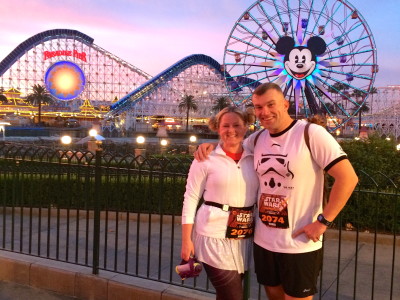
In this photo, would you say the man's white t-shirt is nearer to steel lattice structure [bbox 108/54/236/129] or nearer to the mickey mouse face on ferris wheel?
the mickey mouse face on ferris wheel

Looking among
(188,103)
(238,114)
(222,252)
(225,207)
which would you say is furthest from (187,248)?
(188,103)

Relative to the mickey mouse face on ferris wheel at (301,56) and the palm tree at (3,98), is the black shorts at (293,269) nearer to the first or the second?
the mickey mouse face on ferris wheel at (301,56)

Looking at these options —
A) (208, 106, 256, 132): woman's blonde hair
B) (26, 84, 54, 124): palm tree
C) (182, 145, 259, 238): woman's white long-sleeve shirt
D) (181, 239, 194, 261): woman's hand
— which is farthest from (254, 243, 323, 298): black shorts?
(26, 84, 54, 124): palm tree

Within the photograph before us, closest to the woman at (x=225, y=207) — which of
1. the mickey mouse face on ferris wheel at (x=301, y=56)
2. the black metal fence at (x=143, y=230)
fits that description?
the black metal fence at (x=143, y=230)

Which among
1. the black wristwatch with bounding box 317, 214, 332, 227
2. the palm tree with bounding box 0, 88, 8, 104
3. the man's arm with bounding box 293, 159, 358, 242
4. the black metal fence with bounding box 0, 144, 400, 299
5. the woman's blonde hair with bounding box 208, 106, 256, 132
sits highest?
the palm tree with bounding box 0, 88, 8, 104

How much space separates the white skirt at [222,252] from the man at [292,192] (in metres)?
0.14

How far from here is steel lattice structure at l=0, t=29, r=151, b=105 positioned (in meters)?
52.1

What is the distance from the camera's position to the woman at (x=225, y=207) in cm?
268

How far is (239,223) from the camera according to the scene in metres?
2.70

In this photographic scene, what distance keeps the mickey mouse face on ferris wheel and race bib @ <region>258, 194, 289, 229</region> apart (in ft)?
56.9

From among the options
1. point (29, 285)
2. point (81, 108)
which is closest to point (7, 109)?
point (81, 108)

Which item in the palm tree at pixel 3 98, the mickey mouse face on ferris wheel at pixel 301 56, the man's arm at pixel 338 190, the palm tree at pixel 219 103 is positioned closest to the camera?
the man's arm at pixel 338 190

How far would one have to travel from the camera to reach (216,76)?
5344 cm

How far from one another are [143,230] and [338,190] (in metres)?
5.06
